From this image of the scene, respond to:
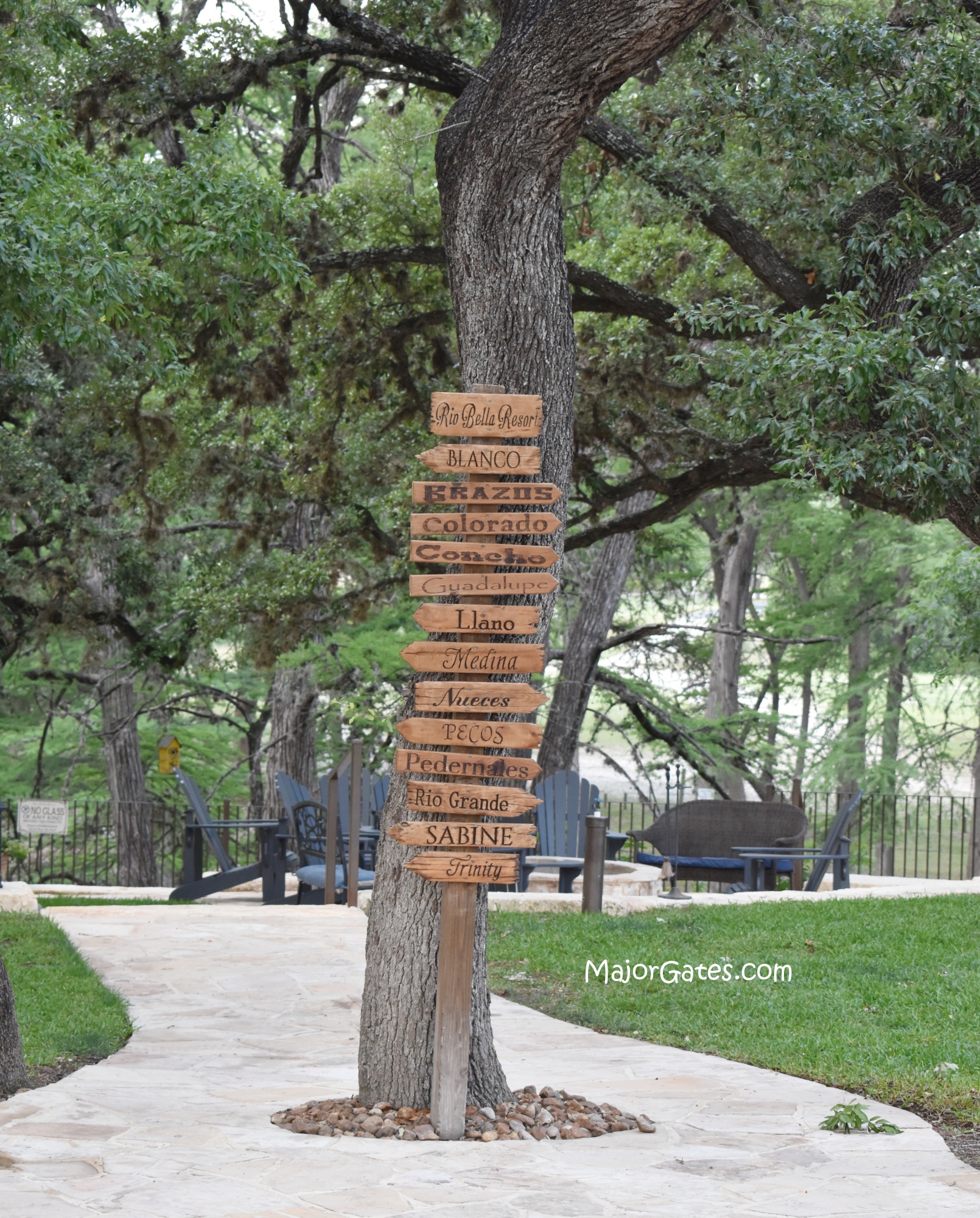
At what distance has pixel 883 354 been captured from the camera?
7.15m

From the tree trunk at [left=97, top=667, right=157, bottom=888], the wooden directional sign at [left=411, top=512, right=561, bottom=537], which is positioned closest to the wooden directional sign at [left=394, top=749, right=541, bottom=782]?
the wooden directional sign at [left=411, top=512, right=561, bottom=537]

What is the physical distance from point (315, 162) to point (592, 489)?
4054mm

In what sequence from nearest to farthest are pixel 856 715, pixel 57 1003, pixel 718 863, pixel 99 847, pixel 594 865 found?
pixel 57 1003 → pixel 594 865 → pixel 718 863 → pixel 99 847 → pixel 856 715

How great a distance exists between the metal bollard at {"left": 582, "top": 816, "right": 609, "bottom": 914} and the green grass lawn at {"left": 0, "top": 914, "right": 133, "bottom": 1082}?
4.04 m

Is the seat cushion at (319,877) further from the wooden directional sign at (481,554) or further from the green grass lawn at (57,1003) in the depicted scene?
the wooden directional sign at (481,554)

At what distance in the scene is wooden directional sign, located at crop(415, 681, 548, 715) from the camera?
4.89 m

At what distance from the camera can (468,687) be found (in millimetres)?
4898

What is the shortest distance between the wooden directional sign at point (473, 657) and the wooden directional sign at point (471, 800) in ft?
1.42

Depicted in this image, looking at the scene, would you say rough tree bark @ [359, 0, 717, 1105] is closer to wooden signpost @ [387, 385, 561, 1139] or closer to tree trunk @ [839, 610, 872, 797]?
wooden signpost @ [387, 385, 561, 1139]

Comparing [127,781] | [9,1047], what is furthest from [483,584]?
[127,781]

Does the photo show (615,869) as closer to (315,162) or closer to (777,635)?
(315,162)

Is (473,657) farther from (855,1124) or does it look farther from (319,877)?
(319,877)

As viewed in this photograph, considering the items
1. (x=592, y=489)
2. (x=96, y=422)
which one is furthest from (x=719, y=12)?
(x=96, y=422)

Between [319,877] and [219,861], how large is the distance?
125 centimetres
